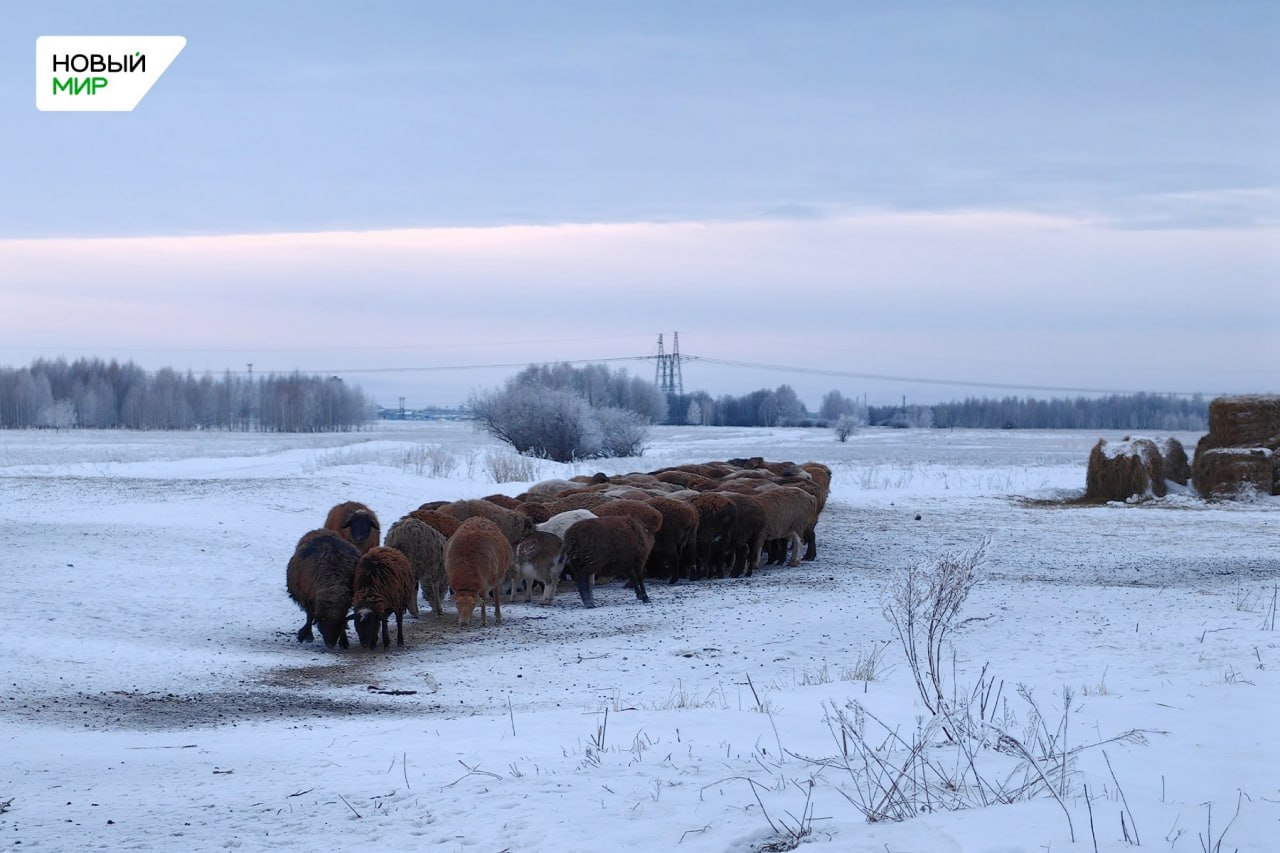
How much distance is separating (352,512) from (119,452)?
4290 centimetres

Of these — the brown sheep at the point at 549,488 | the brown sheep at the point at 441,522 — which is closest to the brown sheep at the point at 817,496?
the brown sheep at the point at 549,488

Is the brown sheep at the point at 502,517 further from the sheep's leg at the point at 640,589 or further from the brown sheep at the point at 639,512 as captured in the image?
the sheep's leg at the point at 640,589

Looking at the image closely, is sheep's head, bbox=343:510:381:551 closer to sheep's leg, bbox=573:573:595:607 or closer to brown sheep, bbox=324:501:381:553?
brown sheep, bbox=324:501:381:553

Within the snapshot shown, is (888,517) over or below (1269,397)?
below

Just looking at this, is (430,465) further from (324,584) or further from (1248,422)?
(1248,422)

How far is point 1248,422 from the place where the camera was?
30953 millimetres

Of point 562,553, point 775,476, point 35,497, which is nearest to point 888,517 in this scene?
point 775,476

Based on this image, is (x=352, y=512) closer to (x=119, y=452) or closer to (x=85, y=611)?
(x=85, y=611)

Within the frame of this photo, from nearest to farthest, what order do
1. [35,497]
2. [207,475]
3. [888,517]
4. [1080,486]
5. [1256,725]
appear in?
1. [1256,725]
2. [35,497]
3. [888,517]
4. [207,475]
5. [1080,486]

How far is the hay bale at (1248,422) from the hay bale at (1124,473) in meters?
1.87

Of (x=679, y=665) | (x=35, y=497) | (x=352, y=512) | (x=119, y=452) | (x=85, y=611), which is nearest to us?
(x=679, y=665)

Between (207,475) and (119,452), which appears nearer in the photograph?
(207,475)

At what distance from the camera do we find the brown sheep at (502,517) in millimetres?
15805

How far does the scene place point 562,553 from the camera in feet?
50.0
